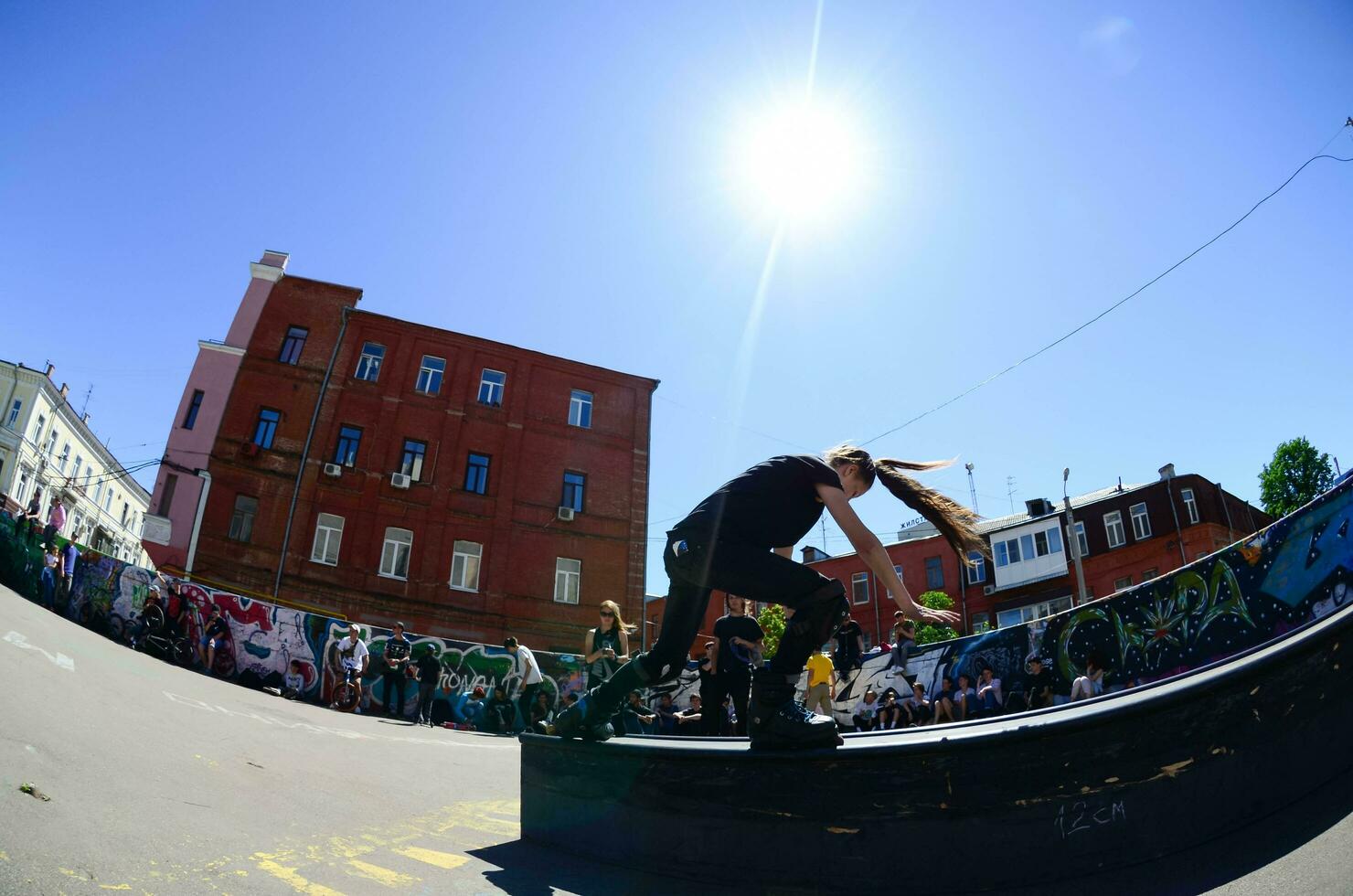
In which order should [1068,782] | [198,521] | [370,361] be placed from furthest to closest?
[370,361]
[198,521]
[1068,782]

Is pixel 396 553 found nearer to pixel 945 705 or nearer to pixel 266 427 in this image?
pixel 266 427

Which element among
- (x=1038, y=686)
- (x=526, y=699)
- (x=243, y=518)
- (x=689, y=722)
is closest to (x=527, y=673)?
(x=526, y=699)

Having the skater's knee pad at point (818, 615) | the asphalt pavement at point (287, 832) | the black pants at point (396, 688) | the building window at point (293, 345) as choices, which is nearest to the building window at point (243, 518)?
the building window at point (293, 345)

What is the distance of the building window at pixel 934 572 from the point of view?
45.9 metres

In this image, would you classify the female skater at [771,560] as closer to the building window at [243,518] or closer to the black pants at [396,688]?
the black pants at [396,688]

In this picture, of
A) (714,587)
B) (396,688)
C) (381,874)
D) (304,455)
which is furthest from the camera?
(304,455)

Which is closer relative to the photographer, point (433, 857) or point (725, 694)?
point (433, 857)

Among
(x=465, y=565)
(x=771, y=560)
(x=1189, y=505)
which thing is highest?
(x=1189, y=505)

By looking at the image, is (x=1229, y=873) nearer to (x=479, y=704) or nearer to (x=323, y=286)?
(x=479, y=704)

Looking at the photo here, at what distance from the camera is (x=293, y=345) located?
27.3m

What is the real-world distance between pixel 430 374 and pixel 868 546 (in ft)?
91.2

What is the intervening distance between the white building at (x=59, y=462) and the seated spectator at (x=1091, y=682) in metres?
49.7

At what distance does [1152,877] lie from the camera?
2.10 meters

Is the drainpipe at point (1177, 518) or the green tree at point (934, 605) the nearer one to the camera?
the drainpipe at point (1177, 518)
